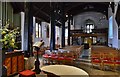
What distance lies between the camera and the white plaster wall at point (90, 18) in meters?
29.1

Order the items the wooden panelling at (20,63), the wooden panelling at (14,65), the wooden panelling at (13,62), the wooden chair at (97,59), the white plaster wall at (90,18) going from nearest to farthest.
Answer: the wooden panelling at (13,62)
the wooden panelling at (14,65)
the wooden panelling at (20,63)
the wooden chair at (97,59)
the white plaster wall at (90,18)

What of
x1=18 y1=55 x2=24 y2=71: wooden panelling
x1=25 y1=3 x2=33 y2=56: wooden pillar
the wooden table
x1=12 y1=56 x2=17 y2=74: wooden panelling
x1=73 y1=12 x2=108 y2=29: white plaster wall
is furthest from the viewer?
x1=73 y1=12 x2=108 y2=29: white plaster wall

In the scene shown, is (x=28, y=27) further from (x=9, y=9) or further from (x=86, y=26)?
(x=86, y=26)

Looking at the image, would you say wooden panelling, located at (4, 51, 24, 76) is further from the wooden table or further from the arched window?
the arched window

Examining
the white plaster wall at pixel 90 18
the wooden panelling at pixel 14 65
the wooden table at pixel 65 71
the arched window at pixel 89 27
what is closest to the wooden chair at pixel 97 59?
Result: the wooden panelling at pixel 14 65

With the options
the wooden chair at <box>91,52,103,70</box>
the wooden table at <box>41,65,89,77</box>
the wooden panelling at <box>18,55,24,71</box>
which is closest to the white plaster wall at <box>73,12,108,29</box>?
the wooden chair at <box>91,52,103,70</box>

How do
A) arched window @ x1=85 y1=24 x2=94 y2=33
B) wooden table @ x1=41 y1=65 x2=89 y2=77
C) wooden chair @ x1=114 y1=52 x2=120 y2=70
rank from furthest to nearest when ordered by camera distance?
arched window @ x1=85 y1=24 x2=94 y2=33 < wooden chair @ x1=114 y1=52 x2=120 y2=70 < wooden table @ x1=41 y1=65 x2=89 y2=77

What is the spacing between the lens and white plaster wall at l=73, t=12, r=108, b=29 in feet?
95.6

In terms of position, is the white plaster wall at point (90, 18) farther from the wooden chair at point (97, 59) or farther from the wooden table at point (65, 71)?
the wooden table at point (65, 71)

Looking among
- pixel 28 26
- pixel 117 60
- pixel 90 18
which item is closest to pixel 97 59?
pixel 117 60

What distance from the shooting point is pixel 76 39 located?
29.0 meters

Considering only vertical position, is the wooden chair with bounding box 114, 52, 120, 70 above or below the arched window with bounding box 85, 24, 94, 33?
below

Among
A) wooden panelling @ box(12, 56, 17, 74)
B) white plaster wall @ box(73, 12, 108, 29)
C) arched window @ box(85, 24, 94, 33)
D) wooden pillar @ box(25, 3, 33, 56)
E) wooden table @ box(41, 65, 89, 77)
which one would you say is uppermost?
white plaster wall @ box(73, 12, 108, 29)

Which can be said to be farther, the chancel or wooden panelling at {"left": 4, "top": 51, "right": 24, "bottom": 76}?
wooden panelling at {"left": 4, "top": 51, "right": 24, "bottom": 76}
